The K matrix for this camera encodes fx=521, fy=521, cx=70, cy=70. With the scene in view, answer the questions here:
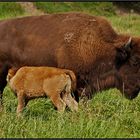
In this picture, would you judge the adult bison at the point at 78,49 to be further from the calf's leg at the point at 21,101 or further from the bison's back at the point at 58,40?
the calf's leg at the point at 21,101

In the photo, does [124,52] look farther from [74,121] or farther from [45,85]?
[74,121]

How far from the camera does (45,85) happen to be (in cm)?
752

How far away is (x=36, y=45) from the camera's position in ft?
27.9

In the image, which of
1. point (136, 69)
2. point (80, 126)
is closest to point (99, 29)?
point (136, 69)

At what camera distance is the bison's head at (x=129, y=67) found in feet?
28.1

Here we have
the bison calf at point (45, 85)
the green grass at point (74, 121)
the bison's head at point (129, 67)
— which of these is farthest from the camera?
the bison's head at point (129, 67)

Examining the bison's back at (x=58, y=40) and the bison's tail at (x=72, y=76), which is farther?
the bison's back at (x=58, y=40)

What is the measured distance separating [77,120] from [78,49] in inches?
67.8

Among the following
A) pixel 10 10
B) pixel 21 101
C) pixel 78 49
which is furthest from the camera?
pixel 10 10

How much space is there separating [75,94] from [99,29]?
1.13m

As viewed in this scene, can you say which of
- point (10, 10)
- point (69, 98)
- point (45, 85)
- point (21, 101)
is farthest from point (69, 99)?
point (10, 10)

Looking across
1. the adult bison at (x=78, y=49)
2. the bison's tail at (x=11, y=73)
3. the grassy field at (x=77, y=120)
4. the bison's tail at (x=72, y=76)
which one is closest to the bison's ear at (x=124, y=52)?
the adult bison at (x=78, y=49)

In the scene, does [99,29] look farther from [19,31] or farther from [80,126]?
[80,126]

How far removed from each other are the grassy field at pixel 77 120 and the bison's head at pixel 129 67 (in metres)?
0.20
